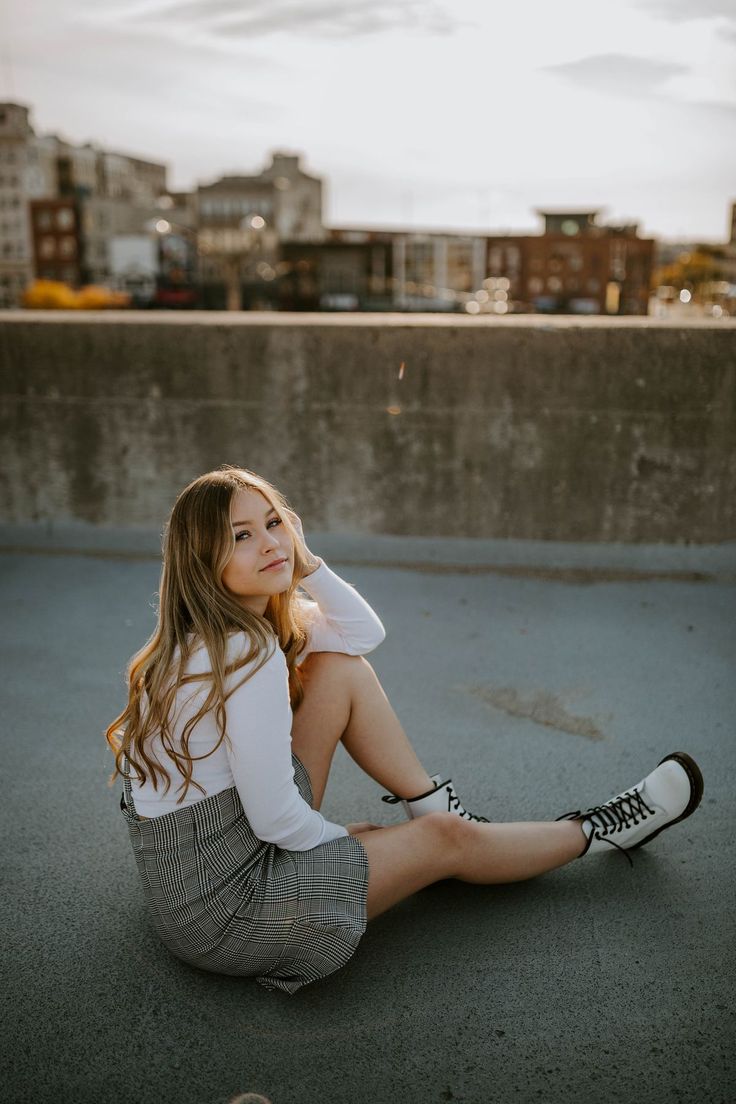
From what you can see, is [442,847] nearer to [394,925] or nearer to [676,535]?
[394,925]

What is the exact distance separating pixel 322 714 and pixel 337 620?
28 centimetres

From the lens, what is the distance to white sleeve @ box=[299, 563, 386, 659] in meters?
2.62

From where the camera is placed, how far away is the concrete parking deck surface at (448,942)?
2.02 metres

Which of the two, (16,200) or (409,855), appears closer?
(409,855)

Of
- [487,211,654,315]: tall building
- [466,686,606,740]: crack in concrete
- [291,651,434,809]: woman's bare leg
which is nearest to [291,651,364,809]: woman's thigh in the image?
[291,651,434,809]: woman's bare leg

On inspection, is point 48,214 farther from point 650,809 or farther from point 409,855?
point 409,855

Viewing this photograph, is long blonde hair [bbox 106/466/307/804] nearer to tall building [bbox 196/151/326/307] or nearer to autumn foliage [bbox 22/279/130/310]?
autumn foliage [bbox 22/279/130/310]

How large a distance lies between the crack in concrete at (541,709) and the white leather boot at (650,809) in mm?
860

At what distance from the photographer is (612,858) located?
2.82 metres

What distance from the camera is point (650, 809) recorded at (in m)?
2.72

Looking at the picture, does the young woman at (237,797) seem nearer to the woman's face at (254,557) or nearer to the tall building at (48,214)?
the woman's face at (254,557)

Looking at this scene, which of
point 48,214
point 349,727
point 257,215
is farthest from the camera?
point 48,214

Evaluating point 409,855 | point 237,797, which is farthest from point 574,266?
point 237,797

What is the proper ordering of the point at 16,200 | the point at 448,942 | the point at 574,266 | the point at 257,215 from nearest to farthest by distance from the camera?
A: the point at 448,942
the point at 257,215
the point at 16,200
the point at 574,266
